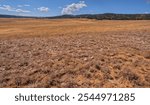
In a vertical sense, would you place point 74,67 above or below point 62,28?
above

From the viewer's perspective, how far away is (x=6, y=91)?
9.01m

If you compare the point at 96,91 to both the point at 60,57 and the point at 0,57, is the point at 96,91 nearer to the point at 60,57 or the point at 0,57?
the point at 60,57

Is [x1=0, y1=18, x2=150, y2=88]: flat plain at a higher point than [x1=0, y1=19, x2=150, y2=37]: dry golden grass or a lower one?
higher

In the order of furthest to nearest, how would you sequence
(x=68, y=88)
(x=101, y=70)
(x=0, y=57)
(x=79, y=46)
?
(x=79, y=46) → (x=0, y=57) → (x=101, y=70) → (x=68, y=88)

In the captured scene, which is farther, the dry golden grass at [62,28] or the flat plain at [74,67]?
the dry golden grass at [62,28]

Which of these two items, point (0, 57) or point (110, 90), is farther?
point (0, 57)

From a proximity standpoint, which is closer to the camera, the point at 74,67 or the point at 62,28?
the point at 74,67

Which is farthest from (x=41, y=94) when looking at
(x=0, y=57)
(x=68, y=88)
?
(x=0, y=57)

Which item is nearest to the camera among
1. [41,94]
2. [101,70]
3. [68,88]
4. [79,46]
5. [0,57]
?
[41,94]

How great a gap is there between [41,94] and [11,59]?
4.53 meters

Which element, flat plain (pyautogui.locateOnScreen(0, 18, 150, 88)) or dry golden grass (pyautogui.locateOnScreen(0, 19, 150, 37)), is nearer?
flat plain (pyautogui.locateOnScreen(0, 18, 150, 88))

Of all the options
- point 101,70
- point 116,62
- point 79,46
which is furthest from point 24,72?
point 79,46

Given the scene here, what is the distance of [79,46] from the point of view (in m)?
15.9

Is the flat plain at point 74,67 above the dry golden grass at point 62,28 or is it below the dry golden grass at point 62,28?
above
